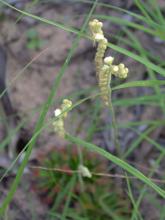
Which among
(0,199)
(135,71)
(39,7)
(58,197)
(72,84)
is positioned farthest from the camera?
(39,7)

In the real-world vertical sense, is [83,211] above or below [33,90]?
Result: below

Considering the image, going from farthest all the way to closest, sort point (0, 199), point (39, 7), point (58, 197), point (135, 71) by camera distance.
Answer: point (39, 7)
point (135, 71)
point (0, 199)
point (58, 197)

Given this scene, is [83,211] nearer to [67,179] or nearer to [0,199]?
[67,179]

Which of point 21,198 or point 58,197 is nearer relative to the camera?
point 58,197

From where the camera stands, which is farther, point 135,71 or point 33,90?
point 33,90

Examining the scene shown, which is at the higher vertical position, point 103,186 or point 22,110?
point 22,110

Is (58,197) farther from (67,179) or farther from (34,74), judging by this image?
(34,74)

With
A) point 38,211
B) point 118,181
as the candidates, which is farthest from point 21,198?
point 118,181

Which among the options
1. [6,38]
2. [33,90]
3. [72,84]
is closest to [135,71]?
[72,84]

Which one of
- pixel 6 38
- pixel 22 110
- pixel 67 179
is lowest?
pixel 67 179
